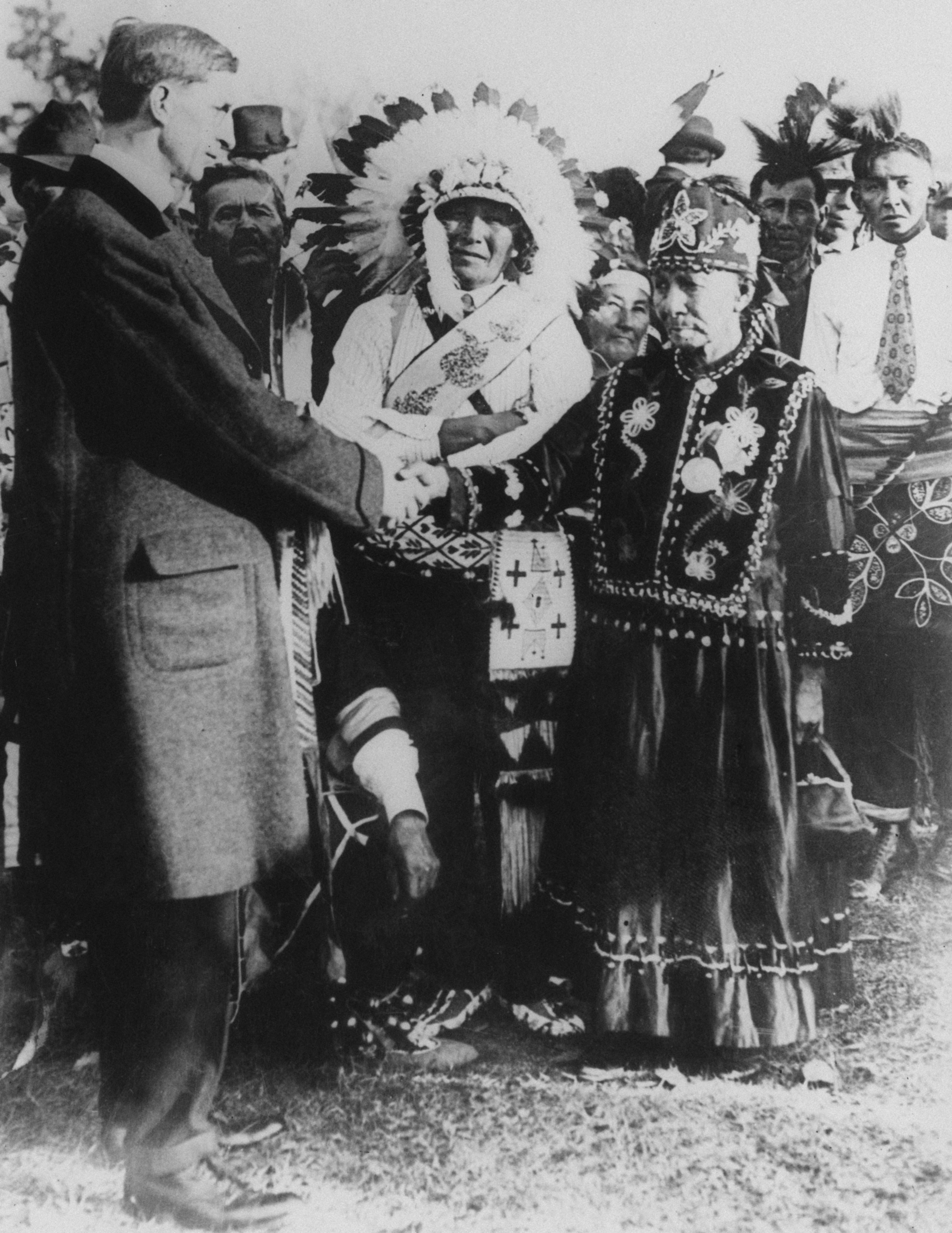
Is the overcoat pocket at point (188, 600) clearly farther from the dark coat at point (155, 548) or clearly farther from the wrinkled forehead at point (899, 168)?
the wrinkled forehead at point (899, 168)

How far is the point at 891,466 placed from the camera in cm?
207

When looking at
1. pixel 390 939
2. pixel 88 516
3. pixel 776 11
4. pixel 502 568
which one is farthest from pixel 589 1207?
pixel 776 11

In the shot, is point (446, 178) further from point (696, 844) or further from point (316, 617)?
point (696, 844)

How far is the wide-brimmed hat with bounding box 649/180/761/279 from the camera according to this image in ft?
6.63

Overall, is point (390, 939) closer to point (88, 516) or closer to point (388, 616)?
point (388, 616)

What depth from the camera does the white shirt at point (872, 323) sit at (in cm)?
206

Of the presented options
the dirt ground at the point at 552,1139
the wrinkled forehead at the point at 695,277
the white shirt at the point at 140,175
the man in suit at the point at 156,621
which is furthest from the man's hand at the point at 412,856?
the white shirt at the point at 140,175

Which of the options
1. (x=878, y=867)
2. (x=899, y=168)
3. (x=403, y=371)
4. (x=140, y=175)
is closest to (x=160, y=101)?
(x=140, y=175)

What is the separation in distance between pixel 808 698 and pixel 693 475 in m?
0.51

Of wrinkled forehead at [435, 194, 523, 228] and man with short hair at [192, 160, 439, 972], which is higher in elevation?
wrinkled forehead at [435, 194, 523, 228]

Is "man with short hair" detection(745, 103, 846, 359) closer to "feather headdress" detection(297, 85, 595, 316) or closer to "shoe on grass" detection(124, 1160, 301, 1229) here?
"feather headdress" detection(297, 85, 595, 316)

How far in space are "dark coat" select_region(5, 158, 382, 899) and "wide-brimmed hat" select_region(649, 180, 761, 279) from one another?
77 centimetres

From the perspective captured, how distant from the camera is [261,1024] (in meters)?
2.02

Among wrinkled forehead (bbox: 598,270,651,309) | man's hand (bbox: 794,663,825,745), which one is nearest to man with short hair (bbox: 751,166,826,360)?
wrinkled forehead (bbox: 598,270,651,309)
